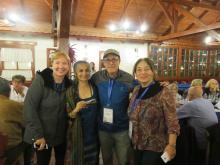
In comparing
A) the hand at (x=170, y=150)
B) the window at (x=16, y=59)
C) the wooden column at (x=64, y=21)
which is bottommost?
the hand at (x=170, y=150)

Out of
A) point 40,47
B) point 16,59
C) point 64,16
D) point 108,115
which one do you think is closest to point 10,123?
point 108,115

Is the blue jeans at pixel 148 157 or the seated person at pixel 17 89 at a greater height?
the seated person at pixel 17 89

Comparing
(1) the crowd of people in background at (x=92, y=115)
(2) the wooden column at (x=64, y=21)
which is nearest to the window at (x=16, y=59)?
(2) the wooden column at (x=64, y=21)

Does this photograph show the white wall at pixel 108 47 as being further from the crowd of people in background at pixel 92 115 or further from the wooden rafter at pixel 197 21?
the crowd of people in background at pixel 92 115

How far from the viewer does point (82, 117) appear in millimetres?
2018

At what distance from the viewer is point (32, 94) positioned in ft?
5.94

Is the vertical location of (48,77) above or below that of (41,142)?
above

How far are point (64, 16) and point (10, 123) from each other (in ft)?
9.45

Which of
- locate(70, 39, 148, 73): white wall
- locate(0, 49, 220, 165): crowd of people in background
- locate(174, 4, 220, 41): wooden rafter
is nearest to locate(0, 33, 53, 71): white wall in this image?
locate(70, 39, 148, 73): white wall

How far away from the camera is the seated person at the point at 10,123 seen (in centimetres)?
192

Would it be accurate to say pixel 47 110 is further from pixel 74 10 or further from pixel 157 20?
pixel 157 20

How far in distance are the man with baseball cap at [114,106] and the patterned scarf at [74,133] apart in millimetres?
216

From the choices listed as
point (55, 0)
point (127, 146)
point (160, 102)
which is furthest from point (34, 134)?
point (55, 0)

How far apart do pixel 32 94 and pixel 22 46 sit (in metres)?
5.67
